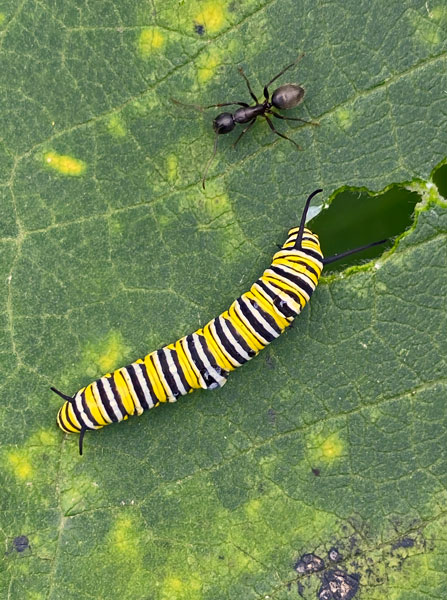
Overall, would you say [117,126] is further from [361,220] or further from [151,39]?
[361,220]

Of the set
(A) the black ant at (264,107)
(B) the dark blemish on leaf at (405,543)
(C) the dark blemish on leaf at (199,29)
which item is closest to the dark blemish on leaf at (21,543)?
(B) the dark blemish on leaf at (405,543)

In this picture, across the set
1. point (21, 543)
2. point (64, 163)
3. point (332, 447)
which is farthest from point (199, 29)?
point (21, 543)

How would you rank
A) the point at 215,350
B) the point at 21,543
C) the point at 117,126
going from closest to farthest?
the point at 215,350
the point at 117,126
the point at 21,543

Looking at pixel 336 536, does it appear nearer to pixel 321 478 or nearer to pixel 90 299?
pixel 321 478

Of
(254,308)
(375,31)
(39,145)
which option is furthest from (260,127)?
(39,145)

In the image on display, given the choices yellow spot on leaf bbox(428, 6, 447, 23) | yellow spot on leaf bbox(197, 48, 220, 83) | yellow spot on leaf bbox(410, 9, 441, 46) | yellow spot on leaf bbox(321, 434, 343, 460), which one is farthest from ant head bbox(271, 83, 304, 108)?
yellow spot on leaf bbox(321, 434, 343, 460)

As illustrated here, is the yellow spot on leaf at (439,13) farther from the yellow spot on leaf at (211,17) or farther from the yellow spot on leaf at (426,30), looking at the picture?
the yellow spot on leaf at (211,17)
